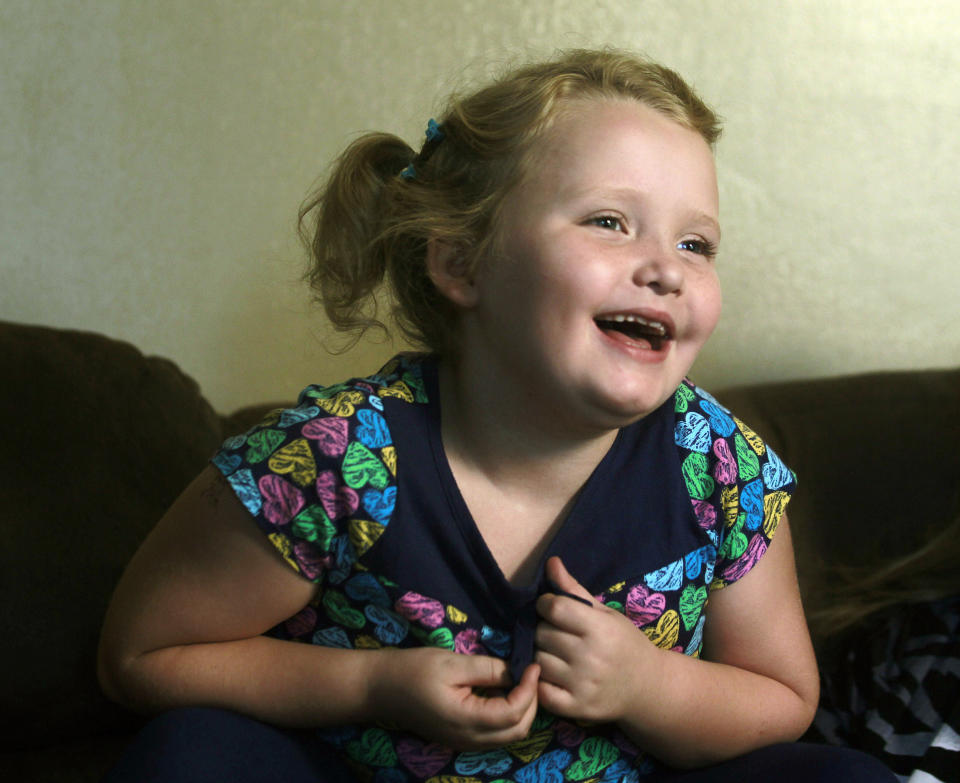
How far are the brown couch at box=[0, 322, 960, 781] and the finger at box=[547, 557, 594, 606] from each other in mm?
495

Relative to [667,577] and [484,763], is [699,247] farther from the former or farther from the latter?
[484,763]

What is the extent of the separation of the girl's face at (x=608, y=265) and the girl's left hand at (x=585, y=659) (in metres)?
0.15

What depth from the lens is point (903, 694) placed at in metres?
1.06

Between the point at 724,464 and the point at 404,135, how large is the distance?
0.74 metres

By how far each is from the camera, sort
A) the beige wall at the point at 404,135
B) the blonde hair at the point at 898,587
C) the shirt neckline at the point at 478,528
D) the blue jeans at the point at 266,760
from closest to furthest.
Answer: the blue jeans at the point at 266,760 → the shirt neckline at the point at 478,528 → the blonde hair at the point at 898,587 → the beige wall at the point at 404,135

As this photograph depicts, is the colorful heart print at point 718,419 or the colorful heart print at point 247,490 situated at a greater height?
the colorful heart print at point 718,419

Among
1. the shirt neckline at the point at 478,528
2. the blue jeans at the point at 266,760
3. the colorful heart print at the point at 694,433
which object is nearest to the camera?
the blue jeans at the point at 266,760

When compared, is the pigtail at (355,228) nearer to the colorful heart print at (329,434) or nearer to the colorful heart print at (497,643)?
the colorful heart print at (329,434)

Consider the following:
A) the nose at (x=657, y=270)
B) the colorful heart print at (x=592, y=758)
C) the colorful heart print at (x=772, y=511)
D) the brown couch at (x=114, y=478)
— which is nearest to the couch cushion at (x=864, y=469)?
the brown couch at (x=114, y=478)

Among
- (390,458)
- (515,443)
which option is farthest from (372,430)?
(515,443)

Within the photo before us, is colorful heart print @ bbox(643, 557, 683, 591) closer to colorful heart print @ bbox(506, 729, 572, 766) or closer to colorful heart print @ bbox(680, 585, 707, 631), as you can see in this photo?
colorful heart print @ bbox(680, 585, 707, 631)

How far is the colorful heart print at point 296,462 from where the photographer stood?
852mm

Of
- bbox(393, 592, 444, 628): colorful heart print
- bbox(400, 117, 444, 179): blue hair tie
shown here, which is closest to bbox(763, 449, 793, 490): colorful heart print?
bbox(393, 592, 444, 628): colorful heart print

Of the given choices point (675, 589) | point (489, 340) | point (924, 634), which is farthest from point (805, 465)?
point (489, 340)
